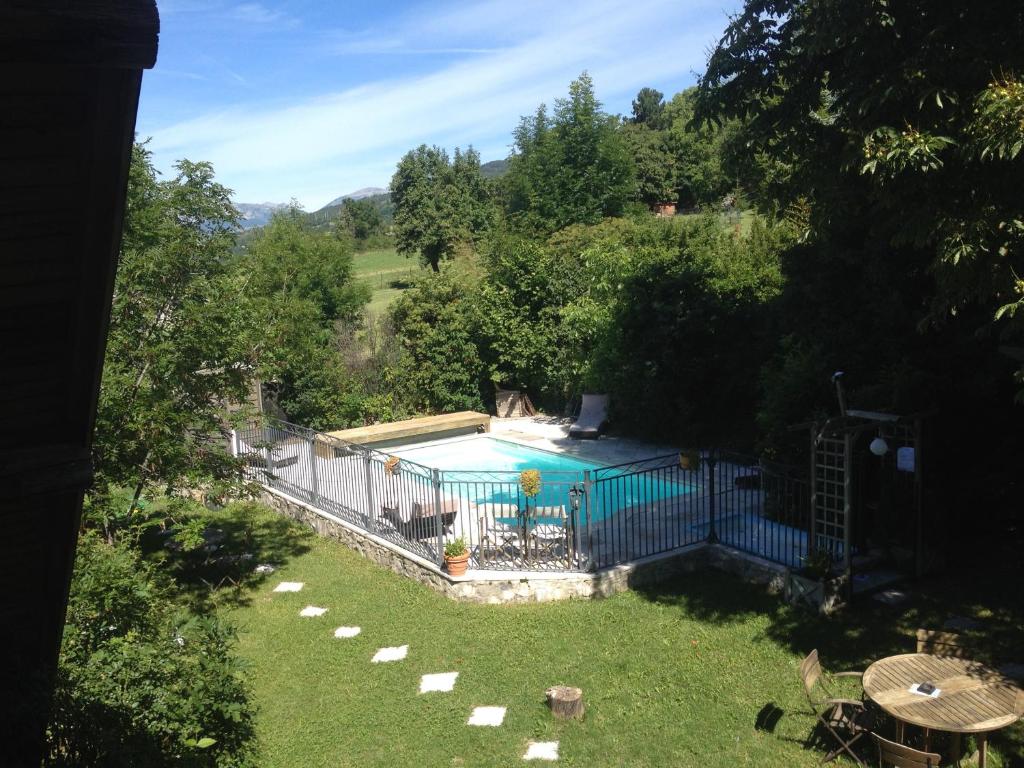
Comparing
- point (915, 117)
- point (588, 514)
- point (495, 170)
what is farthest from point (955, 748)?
point (495, 170)

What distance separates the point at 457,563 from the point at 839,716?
471 centimetres

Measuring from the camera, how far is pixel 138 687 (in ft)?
15.2

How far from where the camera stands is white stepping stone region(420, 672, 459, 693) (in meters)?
7.62

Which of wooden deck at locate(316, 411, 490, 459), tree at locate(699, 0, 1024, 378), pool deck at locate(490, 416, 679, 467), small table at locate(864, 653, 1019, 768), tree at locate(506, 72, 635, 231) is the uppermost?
tree at locate(506, 72, 635, 231)

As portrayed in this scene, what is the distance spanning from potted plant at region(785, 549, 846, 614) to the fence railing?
454 mm

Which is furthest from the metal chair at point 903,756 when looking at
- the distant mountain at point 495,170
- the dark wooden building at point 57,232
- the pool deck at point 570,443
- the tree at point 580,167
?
the distant mountain at point 495,170

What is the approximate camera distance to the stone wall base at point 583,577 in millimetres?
9422

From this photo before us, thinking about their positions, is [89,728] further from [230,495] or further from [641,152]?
[641,152]

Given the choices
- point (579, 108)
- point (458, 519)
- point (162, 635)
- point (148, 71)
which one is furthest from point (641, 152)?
point (148, 71)

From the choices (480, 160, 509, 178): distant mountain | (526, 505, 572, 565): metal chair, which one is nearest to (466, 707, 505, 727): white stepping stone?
(526, 505, 572, 565): metal chair

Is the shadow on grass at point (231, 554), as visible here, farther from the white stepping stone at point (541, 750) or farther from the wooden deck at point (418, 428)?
the white stepping stone at point (541, 750)

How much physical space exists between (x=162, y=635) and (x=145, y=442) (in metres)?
4.06

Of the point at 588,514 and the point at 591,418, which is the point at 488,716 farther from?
the point at 591,418

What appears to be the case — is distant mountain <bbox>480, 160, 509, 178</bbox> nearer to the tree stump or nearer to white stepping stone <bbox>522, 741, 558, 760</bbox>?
the tree stump
